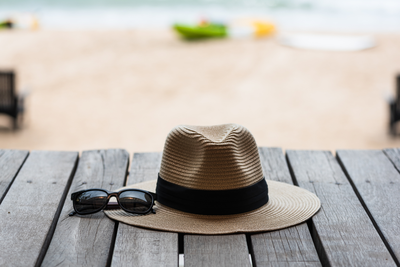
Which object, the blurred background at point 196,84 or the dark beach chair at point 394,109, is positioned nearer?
the dark beach chair at point 394,109

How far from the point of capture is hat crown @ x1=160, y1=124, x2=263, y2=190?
1.52 m

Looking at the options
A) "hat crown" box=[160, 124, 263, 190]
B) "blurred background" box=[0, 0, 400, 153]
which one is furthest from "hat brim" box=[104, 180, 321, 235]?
"blurred background" box=[0, 0, 400, 153]

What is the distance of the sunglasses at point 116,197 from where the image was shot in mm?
1511

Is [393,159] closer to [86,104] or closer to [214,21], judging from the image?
[86,104]

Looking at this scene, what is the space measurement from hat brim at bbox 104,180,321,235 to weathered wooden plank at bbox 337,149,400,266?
211mm

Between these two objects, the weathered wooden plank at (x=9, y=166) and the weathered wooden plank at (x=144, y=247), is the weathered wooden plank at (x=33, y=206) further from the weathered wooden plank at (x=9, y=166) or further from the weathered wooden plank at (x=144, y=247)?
the weathered wooden plank at (x=144, y=247)

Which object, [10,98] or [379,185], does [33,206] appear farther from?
[10,98]

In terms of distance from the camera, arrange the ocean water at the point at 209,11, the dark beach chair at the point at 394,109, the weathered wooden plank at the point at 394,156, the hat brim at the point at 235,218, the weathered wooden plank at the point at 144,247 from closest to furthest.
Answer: the weathered wooden plank at the point at 144,247
the hat brim at the point at 235,218
the weathered wooden plank at the point at 394,156
the dark beach chair at the point at 394,109
the ocean water at the point at 209,11

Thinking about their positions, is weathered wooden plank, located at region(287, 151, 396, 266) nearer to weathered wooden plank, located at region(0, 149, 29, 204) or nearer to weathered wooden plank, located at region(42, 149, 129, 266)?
weathered wooden plank, located at region(42, 149, 129, 266)

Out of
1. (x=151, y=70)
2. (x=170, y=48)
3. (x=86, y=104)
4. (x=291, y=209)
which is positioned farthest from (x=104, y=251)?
(x=170, y=48)

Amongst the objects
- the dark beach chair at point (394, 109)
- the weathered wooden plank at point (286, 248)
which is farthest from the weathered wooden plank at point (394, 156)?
the dark beach chair at point (394, 109)

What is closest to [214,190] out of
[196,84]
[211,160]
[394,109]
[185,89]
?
[211,160]

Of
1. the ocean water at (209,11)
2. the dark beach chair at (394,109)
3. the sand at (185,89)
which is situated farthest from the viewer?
the ocean water at (209,11)

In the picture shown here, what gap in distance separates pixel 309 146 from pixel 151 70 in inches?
233
